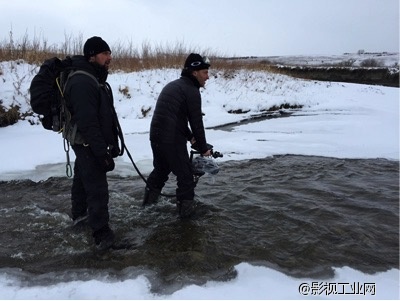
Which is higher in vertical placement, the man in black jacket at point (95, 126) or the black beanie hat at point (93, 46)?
the black beanie hat at point (93, 46)

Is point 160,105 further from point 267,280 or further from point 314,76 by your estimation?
point 314,76

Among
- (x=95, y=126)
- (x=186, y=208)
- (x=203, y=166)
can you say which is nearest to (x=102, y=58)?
(x=95, y=126)

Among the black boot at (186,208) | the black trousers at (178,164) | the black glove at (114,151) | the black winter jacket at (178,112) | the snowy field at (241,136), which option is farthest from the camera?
the black boot at (186,208)

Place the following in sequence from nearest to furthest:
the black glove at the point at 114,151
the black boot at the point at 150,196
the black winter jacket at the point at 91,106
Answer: the black winter jacket at the point at 91,106, the black glove at the point at 114,151, the black boot at the point at 150,196

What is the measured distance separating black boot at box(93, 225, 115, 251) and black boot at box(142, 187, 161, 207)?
113cm

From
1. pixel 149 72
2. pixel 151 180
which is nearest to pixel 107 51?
pixel 151 180

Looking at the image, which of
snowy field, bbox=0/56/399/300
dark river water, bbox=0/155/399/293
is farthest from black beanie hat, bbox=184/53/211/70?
snowy field, bbox=0/56/399/300

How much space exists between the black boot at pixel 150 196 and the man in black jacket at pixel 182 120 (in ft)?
1.77

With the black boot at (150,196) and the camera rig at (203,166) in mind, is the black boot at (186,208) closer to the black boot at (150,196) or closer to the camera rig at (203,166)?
the camera rig at (203,166)

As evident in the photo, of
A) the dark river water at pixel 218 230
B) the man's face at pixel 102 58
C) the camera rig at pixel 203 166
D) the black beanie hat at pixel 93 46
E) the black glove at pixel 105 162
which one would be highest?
the black beanie hat at pixel 93 46

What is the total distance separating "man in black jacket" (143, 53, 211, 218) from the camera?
12.8ft

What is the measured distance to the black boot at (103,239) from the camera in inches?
137

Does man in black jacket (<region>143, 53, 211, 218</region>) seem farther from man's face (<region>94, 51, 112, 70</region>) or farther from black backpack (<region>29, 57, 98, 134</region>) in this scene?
black backpack (<region>29, 57, 98, 134</region>)

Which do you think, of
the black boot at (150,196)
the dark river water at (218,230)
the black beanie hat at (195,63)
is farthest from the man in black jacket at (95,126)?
the black boot at (150,196)
